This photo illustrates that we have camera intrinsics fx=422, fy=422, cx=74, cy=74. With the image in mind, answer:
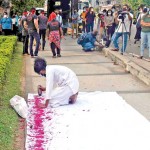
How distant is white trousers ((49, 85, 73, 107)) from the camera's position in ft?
23.4

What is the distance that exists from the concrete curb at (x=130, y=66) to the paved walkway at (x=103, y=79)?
10 cm

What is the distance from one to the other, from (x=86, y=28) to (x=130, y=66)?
35.2 ft

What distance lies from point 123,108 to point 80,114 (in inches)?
33.0

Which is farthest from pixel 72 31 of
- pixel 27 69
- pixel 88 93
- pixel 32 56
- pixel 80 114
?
pixel 80 114

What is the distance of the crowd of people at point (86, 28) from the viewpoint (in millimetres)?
13484

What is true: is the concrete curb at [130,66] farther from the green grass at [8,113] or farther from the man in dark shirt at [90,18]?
the man in dark shirt at [90,18]

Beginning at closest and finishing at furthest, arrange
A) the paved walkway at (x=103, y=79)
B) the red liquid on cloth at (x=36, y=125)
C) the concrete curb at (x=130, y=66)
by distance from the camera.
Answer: the red liquid on cloth at (x=36, y=125)
the paved walkway at (x=103, y=79)
the concrete curb at (x=130, y=66)

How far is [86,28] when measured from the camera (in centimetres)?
2138

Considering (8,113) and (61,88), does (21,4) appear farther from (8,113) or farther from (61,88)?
(8,113)

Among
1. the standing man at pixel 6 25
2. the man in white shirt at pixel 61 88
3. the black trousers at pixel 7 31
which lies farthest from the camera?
the black trousers at pixel 7 31

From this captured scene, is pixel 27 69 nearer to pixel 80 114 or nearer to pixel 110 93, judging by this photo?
pixel 110 93

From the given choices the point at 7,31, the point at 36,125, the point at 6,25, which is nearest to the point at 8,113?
the point at 36,125

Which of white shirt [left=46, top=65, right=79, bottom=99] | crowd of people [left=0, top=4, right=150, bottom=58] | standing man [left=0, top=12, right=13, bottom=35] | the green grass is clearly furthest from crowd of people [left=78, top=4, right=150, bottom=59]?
white shirt [left=46, top=65, right=79, bottom=99]

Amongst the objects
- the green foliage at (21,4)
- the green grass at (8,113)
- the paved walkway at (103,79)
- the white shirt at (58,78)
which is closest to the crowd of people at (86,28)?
the paved walkway at (103,79)
